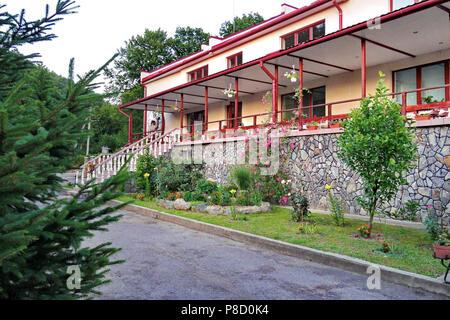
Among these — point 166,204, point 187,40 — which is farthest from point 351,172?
point 187,40

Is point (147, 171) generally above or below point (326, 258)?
above

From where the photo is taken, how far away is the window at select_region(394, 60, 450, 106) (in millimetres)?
12242

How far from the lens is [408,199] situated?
9109 millimetres

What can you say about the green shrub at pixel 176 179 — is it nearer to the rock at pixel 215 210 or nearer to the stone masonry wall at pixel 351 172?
the stone masonry wall at pixel 351 172

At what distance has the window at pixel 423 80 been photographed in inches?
482

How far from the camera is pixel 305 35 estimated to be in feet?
54.6

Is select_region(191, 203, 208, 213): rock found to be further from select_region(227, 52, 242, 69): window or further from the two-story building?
select_region(227, 52, 242, 69): window

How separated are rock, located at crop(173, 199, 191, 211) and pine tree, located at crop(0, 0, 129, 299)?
29.6 feet

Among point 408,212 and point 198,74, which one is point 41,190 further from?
point 198,74

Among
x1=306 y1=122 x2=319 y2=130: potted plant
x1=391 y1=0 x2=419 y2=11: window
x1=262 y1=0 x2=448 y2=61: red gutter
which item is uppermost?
x1=391 y1=0 x2=419 y2=11: window

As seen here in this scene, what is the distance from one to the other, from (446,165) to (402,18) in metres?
4.59

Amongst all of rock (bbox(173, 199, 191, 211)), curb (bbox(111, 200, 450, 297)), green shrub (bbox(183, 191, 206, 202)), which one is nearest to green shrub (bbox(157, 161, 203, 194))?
green shrub (bbox(183, 191, 206, 202))

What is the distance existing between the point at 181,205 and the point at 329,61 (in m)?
8.68

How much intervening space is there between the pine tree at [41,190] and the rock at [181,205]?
9025 mm
